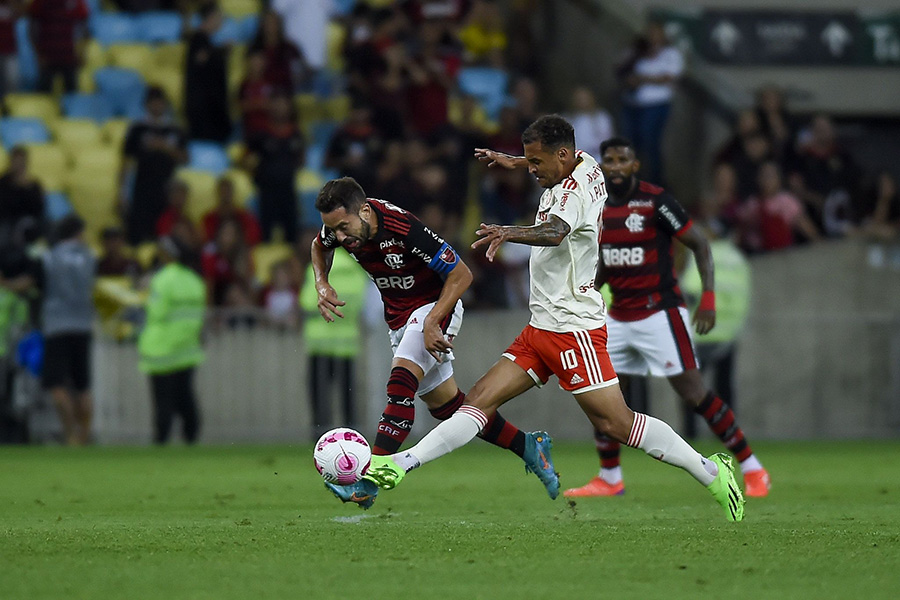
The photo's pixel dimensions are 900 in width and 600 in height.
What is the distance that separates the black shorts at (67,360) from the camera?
1612 centimetres

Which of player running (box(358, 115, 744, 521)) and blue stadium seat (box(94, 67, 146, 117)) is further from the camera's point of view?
blue stadium seat (box(94, 67, 146, 117))

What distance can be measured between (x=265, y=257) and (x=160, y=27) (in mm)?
4247

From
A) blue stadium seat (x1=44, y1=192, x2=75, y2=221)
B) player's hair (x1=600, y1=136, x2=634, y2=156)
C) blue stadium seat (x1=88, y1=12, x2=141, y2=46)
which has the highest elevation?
blue stadium seat (x1=88, y1=12, x2=141, y2=46)

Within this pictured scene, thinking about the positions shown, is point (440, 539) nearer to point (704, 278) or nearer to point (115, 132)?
point (704, 278)

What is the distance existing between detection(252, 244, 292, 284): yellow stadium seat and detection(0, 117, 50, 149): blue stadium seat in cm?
318

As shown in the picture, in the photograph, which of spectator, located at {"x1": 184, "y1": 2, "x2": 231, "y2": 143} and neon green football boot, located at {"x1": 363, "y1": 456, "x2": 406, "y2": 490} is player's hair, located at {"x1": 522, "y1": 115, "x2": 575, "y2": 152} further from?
spectator, located at {"x1": 184, "y1": 2, "x2": 231, "y2": 143}

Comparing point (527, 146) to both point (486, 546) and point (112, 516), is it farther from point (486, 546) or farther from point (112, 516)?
point (112, 516)

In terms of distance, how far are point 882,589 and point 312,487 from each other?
229 inches

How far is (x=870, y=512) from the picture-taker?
29.7ft

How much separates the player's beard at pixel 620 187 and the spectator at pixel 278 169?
846cm

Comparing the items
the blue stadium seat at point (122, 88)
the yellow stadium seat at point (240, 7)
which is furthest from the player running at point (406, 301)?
the yellow stadium seat at point (240, 7)

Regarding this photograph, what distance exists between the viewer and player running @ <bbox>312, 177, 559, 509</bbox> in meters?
8.47

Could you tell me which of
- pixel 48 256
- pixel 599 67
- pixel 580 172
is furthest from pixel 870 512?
pixel 599 67

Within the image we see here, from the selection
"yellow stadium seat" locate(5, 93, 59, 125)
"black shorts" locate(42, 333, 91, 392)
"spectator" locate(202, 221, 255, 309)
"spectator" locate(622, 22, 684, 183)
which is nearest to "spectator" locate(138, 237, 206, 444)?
"black shorts" locate(42, 333, 91, 392)
